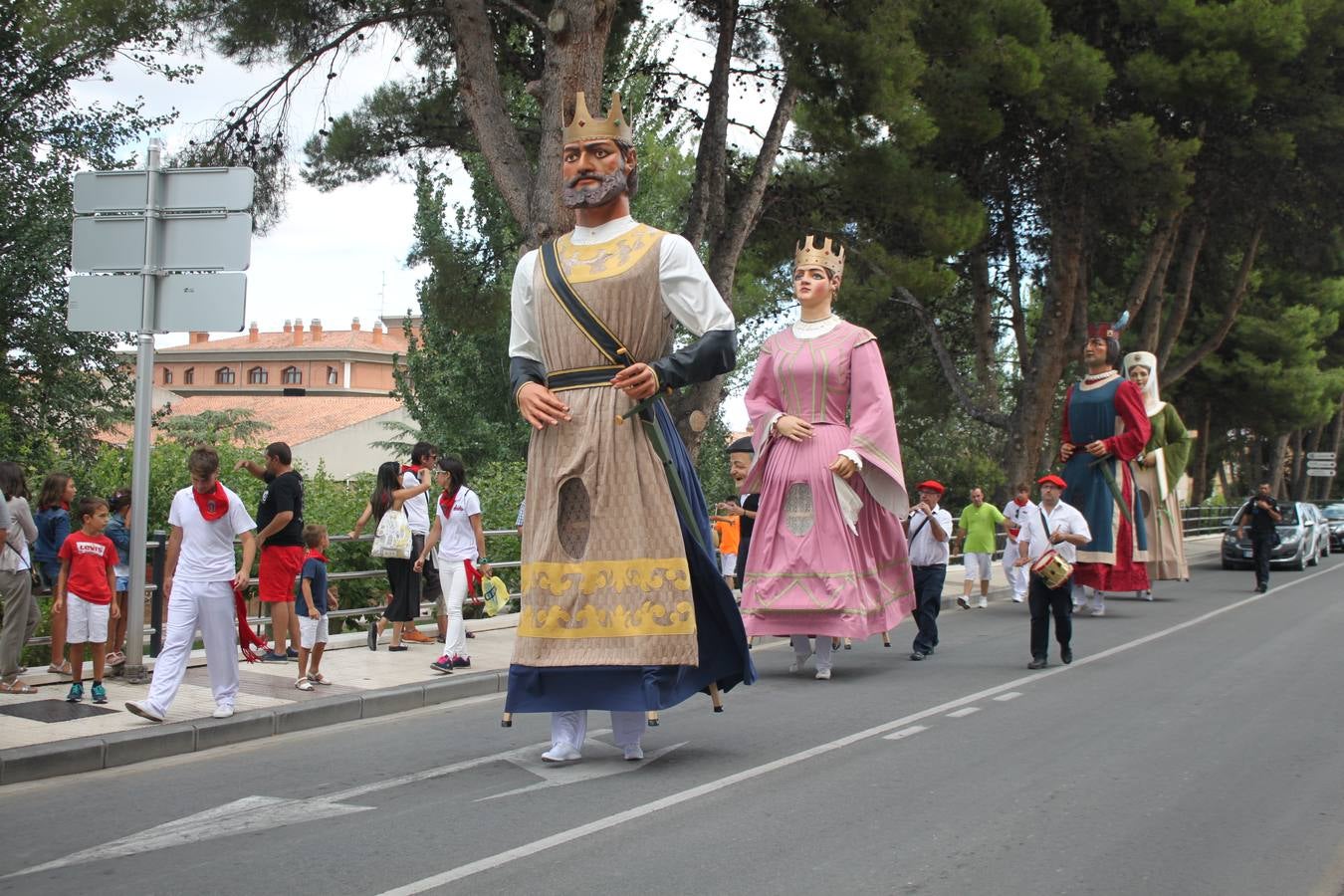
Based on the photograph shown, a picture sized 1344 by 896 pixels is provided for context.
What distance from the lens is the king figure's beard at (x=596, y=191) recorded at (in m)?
7.24

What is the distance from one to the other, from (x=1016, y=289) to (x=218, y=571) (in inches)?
887

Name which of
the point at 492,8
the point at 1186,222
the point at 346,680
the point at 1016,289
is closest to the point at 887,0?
the point at 492,8

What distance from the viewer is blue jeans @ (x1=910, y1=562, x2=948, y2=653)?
12.7 m

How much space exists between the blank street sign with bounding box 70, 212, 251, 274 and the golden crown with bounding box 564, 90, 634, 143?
385 cm

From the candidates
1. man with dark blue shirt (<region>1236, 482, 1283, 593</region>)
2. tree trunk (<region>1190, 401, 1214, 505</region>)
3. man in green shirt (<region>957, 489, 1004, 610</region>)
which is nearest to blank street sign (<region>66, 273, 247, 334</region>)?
man in green shirt (<region>957, 489, 1004, 610</region>)

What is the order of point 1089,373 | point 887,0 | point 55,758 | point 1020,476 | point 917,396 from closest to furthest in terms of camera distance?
point 55,758
point 1089,373
point 887,0
point 1020,476
point 917,396

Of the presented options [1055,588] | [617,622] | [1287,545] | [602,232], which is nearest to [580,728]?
[617,622]

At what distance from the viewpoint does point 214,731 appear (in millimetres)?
8562

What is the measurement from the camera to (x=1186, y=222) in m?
30.6

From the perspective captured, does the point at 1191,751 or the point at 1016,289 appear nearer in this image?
the point at 1191,751

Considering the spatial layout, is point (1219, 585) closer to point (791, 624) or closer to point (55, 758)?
point (791, 624)

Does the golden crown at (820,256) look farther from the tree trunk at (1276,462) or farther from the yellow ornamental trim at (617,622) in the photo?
the tree trunk at (1276,462)

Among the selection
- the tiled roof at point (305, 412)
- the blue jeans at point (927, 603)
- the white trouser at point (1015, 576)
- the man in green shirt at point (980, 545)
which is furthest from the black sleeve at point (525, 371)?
the tiled roof at point (305, 412)

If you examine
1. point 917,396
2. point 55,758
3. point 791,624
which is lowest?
point 55,758
